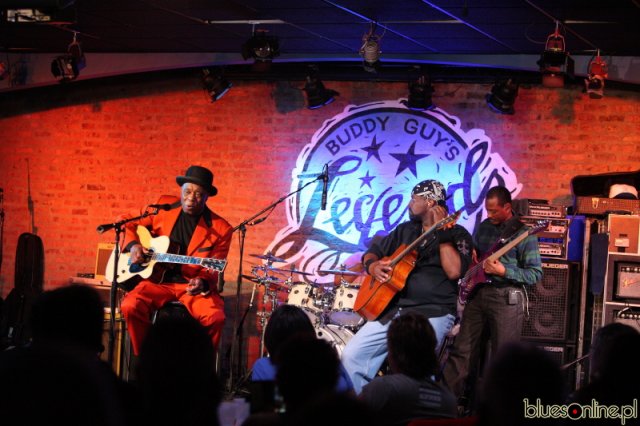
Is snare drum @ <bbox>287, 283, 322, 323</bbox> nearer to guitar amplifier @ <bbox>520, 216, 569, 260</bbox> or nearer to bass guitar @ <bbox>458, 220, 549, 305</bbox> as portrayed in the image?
bass guitar @ <bbox>458, 220, 549, 305</bbox>

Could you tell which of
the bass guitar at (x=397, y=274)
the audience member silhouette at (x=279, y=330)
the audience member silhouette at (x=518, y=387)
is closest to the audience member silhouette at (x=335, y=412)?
the audience member silhouette at (x=518, y=387)

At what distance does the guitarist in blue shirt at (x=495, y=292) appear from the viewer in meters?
8.20

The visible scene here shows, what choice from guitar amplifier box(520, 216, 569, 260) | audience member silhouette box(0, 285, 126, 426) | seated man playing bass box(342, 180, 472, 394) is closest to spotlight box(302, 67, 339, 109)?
guitar amplifier box(520, 216, 569, 260)

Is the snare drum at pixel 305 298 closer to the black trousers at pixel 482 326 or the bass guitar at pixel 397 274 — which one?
the black trousers at pixel 482 326

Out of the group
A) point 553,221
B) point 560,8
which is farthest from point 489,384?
point 553,221

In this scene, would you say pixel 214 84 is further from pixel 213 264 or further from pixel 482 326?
pixel 482 326

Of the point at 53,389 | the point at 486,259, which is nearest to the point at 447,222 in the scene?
the point at 486,259

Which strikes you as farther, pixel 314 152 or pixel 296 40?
pixel 314 152

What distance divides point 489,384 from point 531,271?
5377mm

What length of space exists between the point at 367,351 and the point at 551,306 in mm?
3052

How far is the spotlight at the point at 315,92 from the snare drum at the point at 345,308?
2.65 metres

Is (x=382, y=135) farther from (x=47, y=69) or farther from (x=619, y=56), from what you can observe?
(x=47, y=69)

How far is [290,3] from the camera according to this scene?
25.9 ft

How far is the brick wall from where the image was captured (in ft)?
33.1
